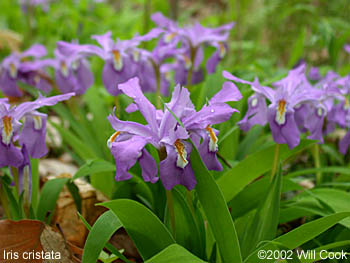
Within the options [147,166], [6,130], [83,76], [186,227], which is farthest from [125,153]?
[83,76]

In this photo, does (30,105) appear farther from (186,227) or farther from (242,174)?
(242,174)

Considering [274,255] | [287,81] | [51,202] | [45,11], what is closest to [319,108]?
[287,81]

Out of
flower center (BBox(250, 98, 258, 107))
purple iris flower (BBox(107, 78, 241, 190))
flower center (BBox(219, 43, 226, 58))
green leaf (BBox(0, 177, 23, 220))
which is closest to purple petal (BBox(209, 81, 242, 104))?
purple iris flower (BBox(107, 78, 241, 190))

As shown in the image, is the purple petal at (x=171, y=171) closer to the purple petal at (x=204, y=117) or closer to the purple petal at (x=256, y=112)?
the purple petal at (x=204, y=117)

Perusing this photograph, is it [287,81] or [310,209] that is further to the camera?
[287,81]

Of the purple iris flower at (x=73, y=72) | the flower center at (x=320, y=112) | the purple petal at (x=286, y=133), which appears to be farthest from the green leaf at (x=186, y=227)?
the purple iris flower at (x=73, y=72)

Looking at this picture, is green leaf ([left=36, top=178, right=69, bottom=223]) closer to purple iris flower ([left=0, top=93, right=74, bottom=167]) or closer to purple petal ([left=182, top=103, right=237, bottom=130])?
purple iris flower ([left=0, top=93, right=74, bottom=167])

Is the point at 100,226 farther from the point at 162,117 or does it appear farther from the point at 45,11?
the point at 45,11
